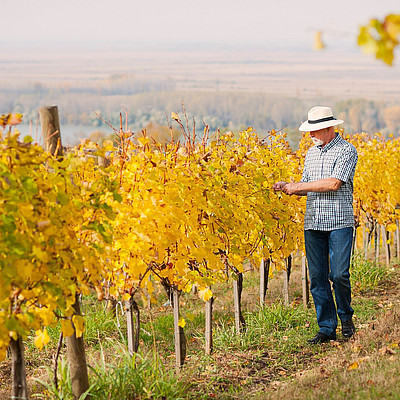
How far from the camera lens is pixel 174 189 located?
391 cm

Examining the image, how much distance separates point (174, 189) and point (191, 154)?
420 millimetres

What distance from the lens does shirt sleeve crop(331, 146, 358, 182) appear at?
4449 millimetres

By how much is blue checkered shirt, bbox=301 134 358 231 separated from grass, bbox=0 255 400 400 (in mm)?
989

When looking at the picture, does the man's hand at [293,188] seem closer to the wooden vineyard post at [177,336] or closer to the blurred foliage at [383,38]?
the wooden vineyard post at [177,336]

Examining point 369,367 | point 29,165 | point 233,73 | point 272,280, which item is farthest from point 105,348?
point 233,73

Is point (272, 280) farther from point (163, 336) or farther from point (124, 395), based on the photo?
point (124, 395)

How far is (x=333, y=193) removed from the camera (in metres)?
4.55

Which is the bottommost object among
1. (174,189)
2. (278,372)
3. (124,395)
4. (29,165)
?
(278,372)

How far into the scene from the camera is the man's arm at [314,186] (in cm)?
445

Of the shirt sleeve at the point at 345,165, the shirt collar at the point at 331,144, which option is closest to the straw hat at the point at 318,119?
the shirt collar at the point at 331,144

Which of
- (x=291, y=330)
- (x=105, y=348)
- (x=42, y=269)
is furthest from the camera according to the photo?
(x=105, y=348)

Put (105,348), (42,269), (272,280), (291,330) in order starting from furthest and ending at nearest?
(272,280) < (105,348) < (291,330) < (42,269)

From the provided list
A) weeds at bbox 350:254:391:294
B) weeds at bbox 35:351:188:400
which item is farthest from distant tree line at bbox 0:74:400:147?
weeds at bbox 35:351:188:400

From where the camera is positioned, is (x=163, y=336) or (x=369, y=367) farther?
(x=163, y=336)
